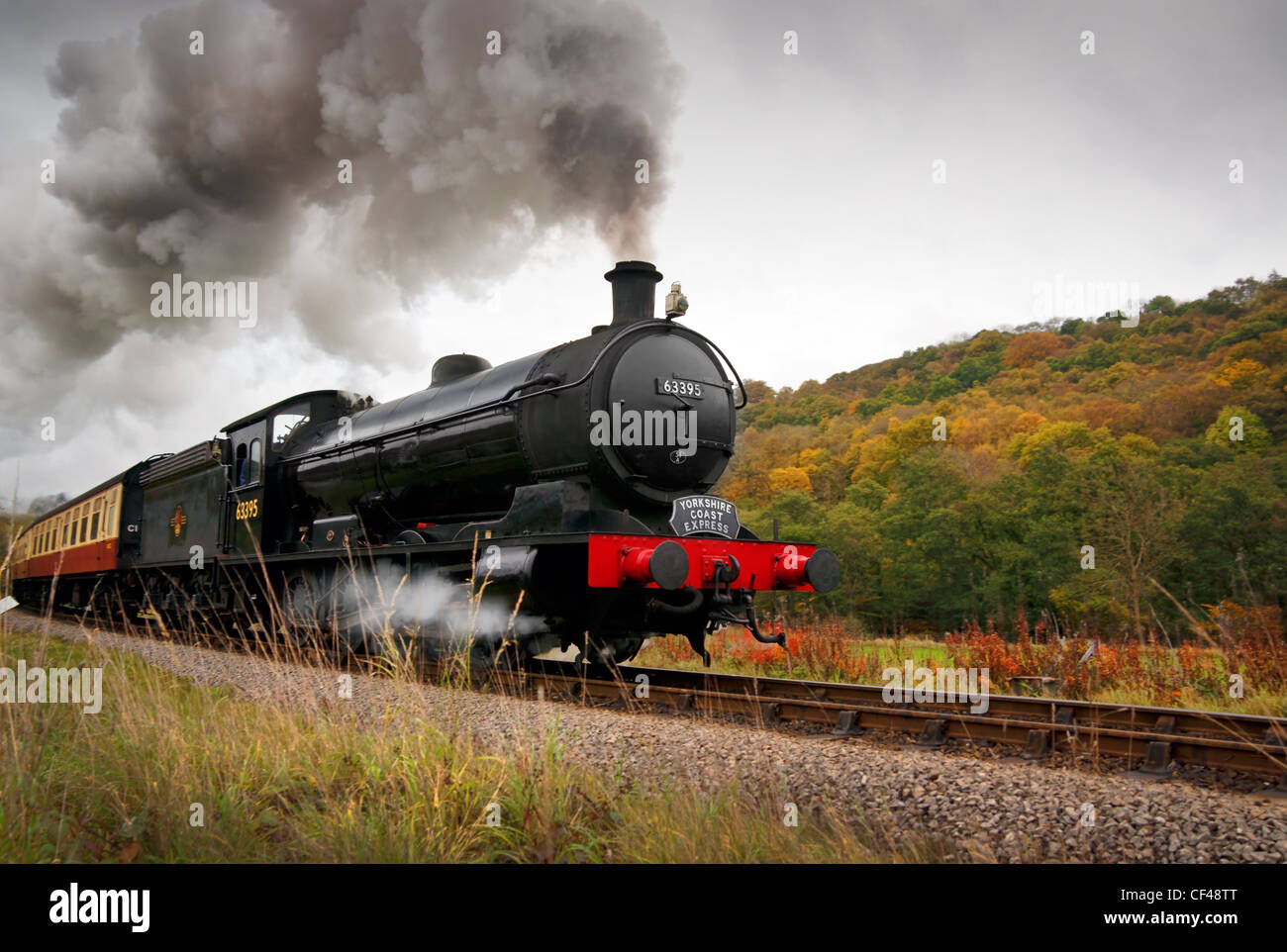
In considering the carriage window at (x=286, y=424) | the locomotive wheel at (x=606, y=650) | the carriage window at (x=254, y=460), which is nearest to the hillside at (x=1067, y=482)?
the locomotive wheel at (x=606, y=650)

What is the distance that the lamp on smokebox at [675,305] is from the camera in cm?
839

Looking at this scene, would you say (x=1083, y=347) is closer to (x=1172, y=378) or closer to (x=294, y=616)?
(x=1172, y=378)

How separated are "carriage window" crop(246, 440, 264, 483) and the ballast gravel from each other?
677 cm

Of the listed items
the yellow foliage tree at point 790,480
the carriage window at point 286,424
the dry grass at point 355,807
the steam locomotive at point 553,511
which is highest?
the yellow foliage tree at point 790,480

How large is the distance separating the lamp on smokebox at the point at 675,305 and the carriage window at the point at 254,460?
6.48m

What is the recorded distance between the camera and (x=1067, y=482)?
108 feet

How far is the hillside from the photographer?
1101 inches

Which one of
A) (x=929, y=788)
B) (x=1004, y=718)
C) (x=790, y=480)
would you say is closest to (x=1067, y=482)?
(x=790, y=480)

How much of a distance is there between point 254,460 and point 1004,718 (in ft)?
33.1

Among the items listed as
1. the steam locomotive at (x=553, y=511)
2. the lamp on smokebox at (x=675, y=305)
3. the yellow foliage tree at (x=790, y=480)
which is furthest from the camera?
the yellow foliage tree at (x=790, y=480)

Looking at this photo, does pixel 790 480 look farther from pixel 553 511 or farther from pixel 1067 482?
pixel 553 511

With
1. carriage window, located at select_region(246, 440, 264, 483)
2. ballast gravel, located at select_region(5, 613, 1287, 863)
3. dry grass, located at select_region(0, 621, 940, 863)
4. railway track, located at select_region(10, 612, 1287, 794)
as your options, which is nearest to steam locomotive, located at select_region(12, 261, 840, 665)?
railway track, located at select_region(10, 612, 1287, 794)

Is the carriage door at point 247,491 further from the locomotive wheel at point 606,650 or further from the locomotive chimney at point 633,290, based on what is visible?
the locomotive chimney at point 633,290

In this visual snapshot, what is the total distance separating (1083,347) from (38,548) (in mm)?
56286
